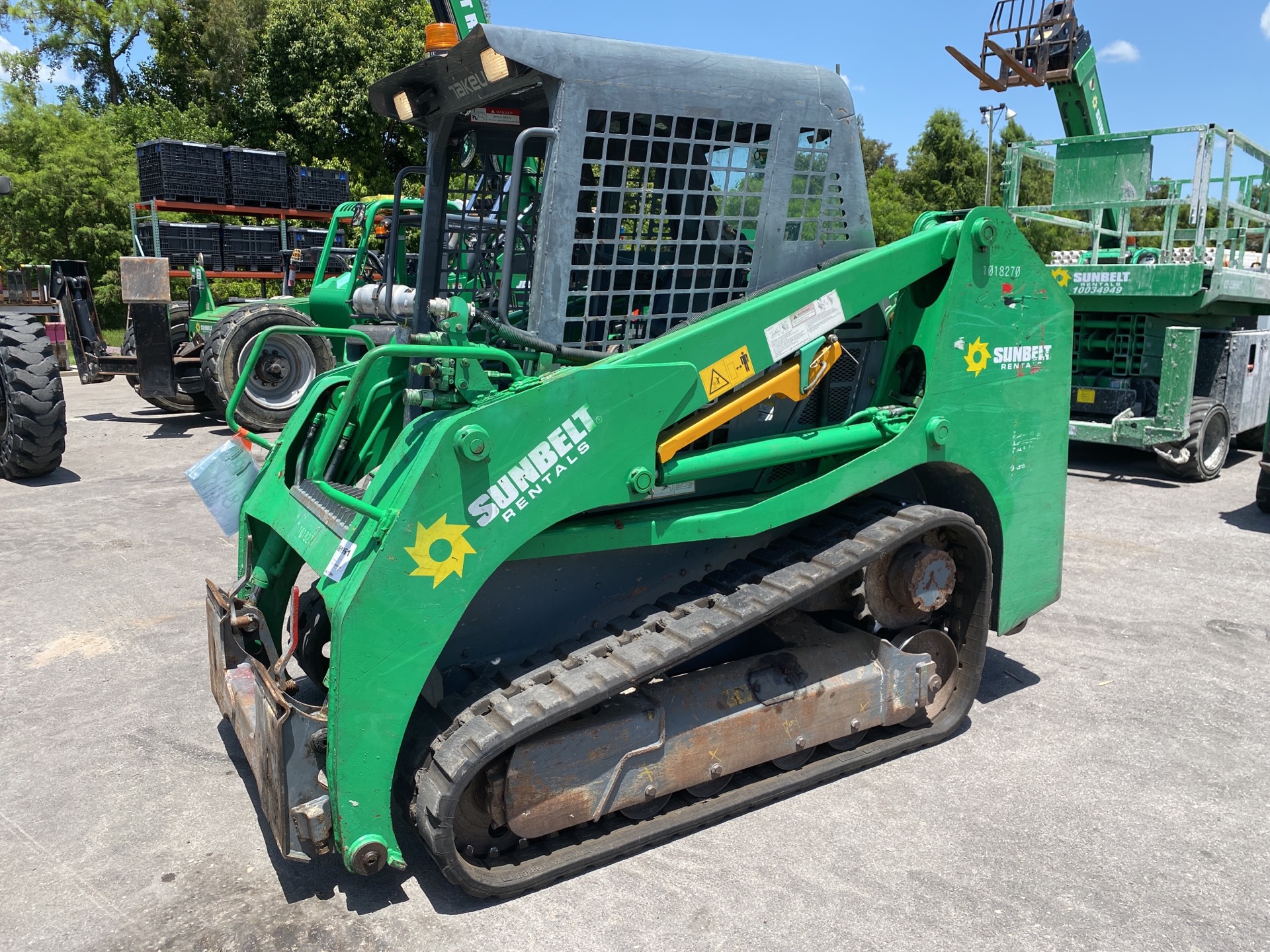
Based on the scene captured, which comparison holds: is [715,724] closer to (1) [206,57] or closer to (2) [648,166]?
(2) [648,166]

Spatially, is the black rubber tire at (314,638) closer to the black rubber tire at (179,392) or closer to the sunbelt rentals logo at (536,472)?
the sunbelt rentals logo at (536,472)

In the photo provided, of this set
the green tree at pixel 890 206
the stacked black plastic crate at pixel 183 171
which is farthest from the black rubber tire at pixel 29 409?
the green tree at pixel 890 206

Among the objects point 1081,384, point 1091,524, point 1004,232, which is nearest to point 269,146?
point 1081,384

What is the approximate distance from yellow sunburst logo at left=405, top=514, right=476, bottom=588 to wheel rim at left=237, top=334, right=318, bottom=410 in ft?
28.4

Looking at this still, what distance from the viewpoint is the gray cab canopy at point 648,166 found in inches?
134

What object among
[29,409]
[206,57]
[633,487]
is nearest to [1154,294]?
[633,487]

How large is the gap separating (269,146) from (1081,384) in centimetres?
2026

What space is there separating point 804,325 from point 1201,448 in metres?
7.54

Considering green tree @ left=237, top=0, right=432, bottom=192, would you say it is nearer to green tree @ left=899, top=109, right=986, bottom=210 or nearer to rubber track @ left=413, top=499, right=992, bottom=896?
green tree @ left=899, top=109, right=986, bottom=210

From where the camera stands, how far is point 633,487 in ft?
11.0

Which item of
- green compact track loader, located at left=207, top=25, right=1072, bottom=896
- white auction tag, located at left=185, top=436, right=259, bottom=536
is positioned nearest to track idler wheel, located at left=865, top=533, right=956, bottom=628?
green compact track loader, located at left=207, top=25, right=1072, bottom=896

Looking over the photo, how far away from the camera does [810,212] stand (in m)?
3.98

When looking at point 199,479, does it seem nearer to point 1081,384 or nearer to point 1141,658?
point 1141,658

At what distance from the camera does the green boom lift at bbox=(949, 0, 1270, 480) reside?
938 centimetres
